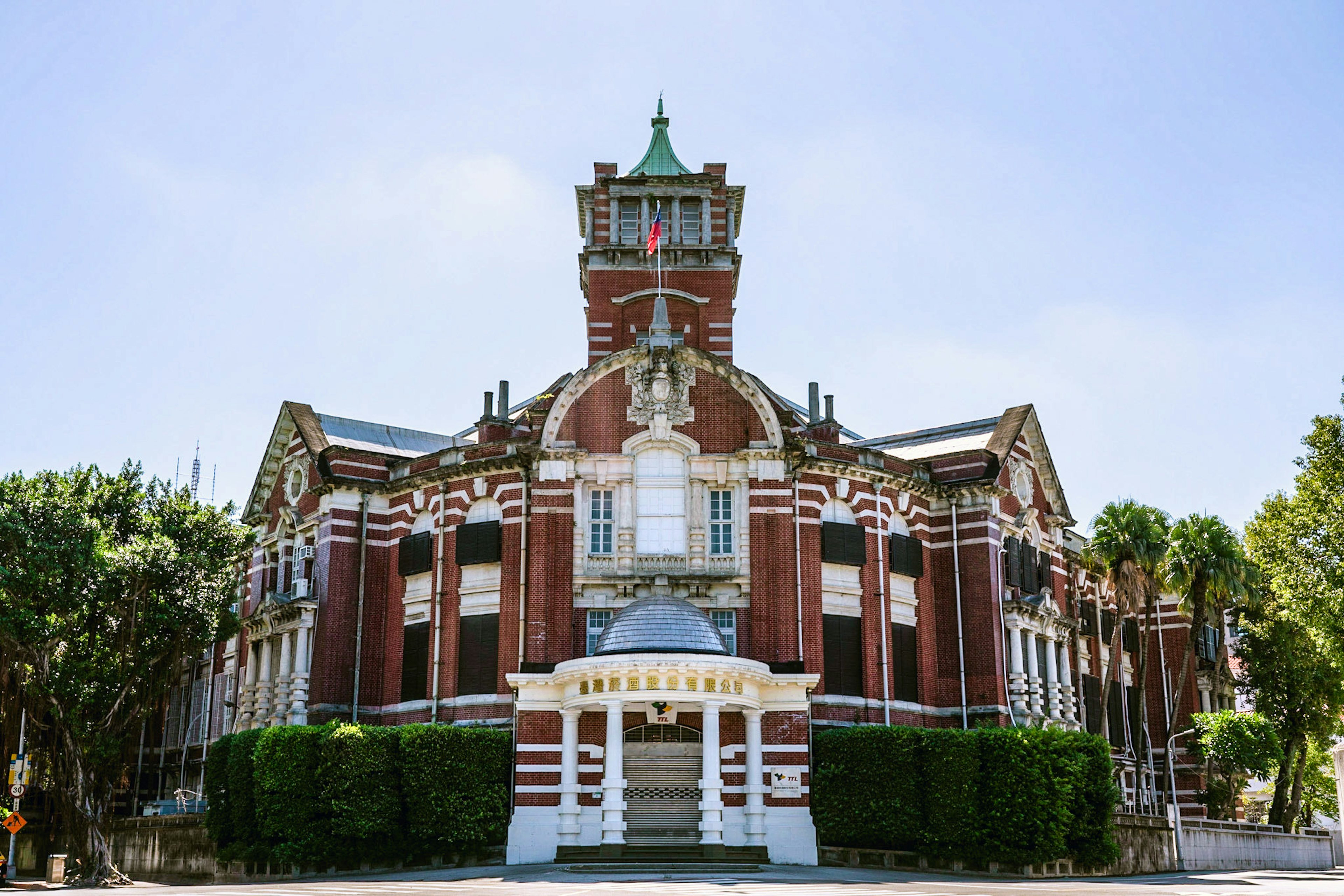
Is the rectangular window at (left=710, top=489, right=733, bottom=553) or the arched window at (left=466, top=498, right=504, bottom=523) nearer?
the rectangular window at (left=710, top=489, right=733, bottom=553)

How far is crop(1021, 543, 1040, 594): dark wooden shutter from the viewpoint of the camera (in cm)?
4878

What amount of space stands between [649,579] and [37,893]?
1925 centimetres

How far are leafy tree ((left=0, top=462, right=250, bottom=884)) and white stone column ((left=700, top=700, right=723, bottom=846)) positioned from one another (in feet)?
57.6

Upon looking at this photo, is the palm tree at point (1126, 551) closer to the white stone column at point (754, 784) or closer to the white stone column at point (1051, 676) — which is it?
the white stone column at point (1051, 676)

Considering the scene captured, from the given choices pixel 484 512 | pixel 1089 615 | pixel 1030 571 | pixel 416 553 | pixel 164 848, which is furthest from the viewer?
pixel 1089 615

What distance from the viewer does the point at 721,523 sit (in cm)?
4325

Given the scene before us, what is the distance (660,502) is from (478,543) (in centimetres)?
622

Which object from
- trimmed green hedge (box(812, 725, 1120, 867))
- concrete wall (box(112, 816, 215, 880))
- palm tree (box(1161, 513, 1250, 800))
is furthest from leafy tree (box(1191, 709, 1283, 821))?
concrete wall (box(112, 816, 215, 880))

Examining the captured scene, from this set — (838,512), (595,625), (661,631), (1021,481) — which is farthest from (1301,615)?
(595,625)

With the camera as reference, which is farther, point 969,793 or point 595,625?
point 595,625

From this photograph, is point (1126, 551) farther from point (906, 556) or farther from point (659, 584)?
point (659, 584)

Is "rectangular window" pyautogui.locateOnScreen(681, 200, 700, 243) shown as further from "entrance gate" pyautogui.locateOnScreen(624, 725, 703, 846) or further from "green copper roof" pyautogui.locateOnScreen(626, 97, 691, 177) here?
"entrance gate" pyautogui.locateOnScreen(624, 725, 703, 846)

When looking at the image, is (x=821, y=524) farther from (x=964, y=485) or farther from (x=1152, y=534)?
(x=1152, y=534)

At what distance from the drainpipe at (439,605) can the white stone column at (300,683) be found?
4589 millimetres
